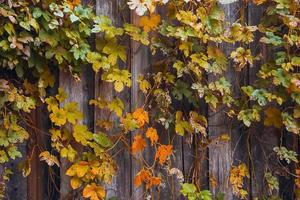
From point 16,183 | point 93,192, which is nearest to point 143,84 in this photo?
point 93,192

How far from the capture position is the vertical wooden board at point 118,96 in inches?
109

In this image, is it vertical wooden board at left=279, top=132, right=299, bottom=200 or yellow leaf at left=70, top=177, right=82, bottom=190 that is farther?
vertical wooden board at left=279, top=132, right=299, bottom=200

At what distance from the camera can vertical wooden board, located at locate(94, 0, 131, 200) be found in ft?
9.05

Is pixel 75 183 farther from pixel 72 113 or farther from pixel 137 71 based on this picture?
pixel 137 71

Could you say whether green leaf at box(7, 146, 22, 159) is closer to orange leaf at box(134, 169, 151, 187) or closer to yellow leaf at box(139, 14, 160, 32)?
orange leaf at box(134, 169, 151, 187)

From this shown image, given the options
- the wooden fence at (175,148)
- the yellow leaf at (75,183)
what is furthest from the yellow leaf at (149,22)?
the yellow leaf at (75,183)

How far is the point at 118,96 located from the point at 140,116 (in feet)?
0.63

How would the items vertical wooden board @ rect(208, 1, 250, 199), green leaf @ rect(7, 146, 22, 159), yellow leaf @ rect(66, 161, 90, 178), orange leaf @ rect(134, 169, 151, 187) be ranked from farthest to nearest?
vertical wooden board @ rect(208, 1, 250, 199) < orange leaf @ rect(134, 169, 151, 187) < yellow leaf @ rect(66, 161, 90, 178) < green leaf @ rect(7, 146, 22, 159)

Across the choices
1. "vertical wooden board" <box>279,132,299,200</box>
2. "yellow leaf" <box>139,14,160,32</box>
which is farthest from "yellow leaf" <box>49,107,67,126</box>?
"vertical wooden board" <box>279,132,299,200</box>

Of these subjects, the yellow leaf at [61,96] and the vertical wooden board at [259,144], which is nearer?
the yellow leaf at [61,96]

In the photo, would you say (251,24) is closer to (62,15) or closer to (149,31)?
(149,31)

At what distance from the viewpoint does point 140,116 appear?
106 inches

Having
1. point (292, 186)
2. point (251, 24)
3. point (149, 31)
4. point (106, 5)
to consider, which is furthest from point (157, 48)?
point (292, 186)

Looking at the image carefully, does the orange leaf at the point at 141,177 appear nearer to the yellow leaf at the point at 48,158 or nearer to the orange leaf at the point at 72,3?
the yellow leaf at the point at 48,158
